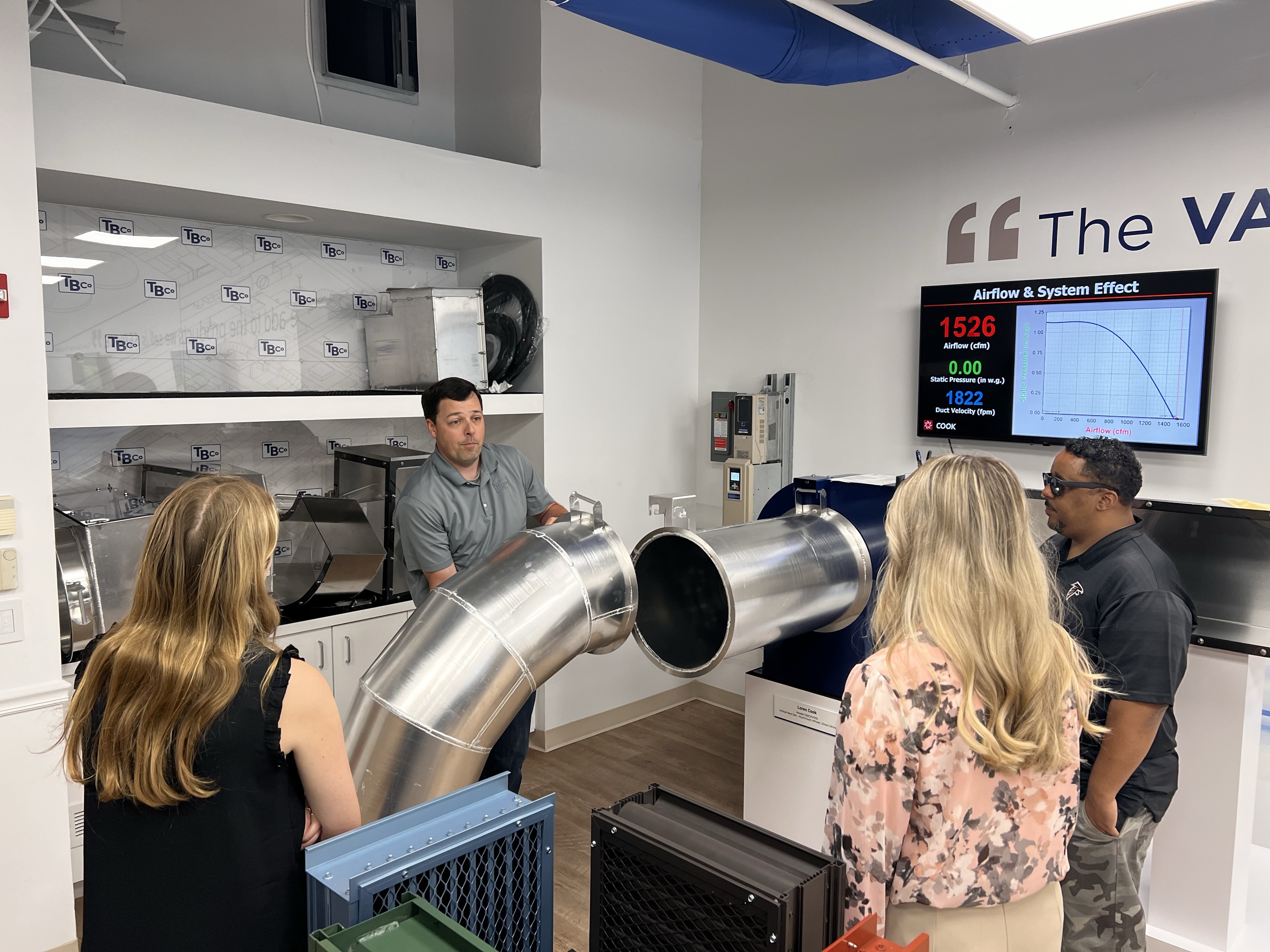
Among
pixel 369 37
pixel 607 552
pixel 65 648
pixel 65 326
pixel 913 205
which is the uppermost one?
pixel 369 37

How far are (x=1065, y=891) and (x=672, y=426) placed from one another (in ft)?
9.01

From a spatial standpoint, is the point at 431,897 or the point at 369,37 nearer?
the point at 431,897

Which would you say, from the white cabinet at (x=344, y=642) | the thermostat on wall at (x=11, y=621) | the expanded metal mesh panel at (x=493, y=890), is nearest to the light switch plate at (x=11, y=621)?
the thermostat on wall at (x=11, y=621)

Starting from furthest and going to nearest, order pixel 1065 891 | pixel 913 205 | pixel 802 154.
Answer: pixel 802 154, pixel 913 205, pixel 1065 891

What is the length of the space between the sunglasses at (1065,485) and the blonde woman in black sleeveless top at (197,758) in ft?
4.91

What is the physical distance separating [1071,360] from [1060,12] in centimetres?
139

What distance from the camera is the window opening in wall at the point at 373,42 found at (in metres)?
3.60

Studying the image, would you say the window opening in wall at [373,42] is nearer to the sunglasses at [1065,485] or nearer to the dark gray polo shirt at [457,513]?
the dark gray polo shirt at [457,513]

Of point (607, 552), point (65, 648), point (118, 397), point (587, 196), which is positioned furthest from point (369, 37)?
point (607, 552)

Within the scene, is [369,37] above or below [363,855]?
above

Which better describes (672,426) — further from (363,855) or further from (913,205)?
(363,855)

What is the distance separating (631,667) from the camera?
→ 4207 mm

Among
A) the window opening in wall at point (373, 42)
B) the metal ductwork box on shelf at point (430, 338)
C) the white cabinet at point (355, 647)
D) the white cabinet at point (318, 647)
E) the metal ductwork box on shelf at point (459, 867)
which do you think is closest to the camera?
the metal ductwork box on shelf at point (459, 867)

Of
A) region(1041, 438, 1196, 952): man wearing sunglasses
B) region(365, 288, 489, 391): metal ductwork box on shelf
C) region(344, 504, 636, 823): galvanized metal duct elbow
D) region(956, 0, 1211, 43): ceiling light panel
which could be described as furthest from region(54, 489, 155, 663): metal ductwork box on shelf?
region(956, 0, 1211, 43): ceiling light panel
